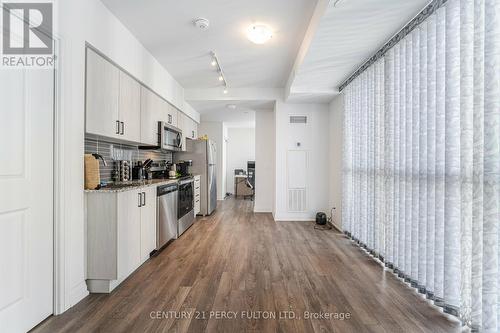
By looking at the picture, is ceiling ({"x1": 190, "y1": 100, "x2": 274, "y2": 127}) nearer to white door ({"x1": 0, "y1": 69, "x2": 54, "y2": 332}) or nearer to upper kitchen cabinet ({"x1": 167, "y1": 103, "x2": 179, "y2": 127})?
upper kitchen cabinet ({"x1": 167, "y1": 103, "x2": 179, "y2": 127})

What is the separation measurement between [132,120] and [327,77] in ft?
9.94

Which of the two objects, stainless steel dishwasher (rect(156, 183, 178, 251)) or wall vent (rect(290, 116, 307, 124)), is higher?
wall vent (rect(290, 116, 307, 124))

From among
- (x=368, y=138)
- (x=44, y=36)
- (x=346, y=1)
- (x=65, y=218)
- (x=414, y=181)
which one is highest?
(x=346, y=1)

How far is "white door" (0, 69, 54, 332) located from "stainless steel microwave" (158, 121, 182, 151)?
2.02 m

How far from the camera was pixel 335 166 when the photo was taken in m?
4.93

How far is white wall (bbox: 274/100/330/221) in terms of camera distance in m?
5.38

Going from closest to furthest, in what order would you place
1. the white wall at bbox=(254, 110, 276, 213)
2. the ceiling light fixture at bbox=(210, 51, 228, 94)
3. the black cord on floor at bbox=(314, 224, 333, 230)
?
the ceiling light fixture at bbox=(210, 51, 228, 94) → the black cord on floor at bbox=(314, 224, 333, 230) → the white wall at bbox=(254, 110, 276, 213)

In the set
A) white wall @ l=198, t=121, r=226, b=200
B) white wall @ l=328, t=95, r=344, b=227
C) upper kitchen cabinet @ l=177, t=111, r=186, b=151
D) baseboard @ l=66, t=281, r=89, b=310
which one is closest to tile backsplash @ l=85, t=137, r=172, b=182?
upper kitchen cabinet @ l=177, t=111, r=186, b=151

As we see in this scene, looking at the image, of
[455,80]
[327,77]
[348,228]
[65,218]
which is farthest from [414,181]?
[65,218]

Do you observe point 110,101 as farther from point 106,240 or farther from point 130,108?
point 106,240

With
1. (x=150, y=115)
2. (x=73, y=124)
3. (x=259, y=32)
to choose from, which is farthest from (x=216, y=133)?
(x=73, y=124)

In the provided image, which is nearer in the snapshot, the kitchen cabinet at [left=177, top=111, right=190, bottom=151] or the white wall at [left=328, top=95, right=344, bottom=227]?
the white wall at [left=328, top=95, right=344, bottom=227]

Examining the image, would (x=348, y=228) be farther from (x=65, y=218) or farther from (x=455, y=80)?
(x=65, y=218)

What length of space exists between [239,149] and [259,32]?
732 cm
